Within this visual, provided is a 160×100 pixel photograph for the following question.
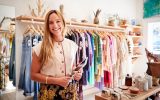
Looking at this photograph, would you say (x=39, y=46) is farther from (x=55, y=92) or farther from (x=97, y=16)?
(x=97, y=16)

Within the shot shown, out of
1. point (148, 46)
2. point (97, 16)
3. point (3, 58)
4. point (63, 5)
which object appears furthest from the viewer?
point (148, 46)

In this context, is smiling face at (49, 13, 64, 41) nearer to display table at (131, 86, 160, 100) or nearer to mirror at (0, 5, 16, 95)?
display table at (131, 86, 160, 100)

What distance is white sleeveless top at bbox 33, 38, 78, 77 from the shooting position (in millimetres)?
1212

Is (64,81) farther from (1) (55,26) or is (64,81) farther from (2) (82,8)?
(2) (82,8)

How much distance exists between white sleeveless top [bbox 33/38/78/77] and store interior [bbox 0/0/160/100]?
1.79ft

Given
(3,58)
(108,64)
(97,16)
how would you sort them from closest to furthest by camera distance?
(3,58), (108,64), (97,16)

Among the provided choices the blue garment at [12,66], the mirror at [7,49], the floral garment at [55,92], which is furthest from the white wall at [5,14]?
the floral garment at [55,92]

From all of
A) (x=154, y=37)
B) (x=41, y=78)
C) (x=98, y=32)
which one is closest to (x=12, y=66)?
(x=41, y=78)

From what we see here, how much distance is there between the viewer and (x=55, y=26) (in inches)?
47.9

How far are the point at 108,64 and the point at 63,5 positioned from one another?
133 cm

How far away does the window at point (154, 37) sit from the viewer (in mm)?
4172

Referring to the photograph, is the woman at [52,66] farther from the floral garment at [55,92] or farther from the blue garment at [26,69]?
the blue garment at [26,69]

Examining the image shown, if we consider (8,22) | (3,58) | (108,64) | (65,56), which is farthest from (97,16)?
(65,56)

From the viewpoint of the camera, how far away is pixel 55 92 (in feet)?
3.99
